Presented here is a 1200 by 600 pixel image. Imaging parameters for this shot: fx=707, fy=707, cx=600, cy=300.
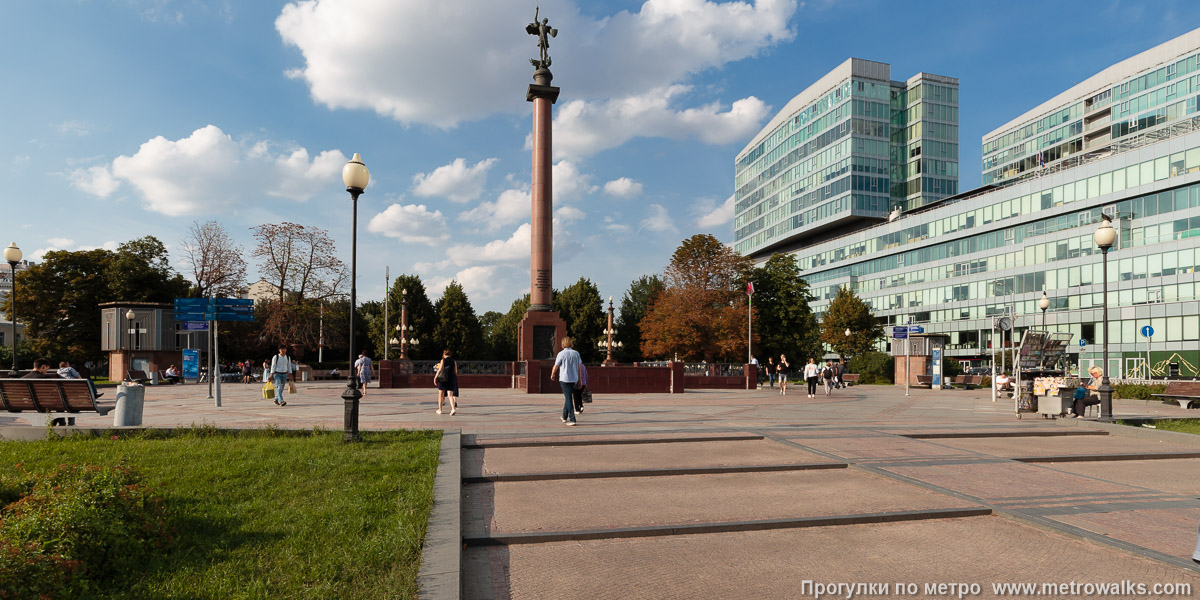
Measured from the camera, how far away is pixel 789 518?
6.35 m

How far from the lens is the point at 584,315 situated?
245ft

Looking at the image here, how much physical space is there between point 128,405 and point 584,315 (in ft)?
207

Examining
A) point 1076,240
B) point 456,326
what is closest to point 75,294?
point 456,326

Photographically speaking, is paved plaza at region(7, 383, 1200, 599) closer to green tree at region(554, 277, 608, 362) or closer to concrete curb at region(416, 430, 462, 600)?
concrete curb at region(416, 430, 462, 600)

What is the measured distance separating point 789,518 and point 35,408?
13.0 metres

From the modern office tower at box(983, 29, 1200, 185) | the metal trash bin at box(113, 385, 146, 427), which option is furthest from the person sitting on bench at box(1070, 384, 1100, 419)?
the modern office tower at box(983, 29, 1200, 185)

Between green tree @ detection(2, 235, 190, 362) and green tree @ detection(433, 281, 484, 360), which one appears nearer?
green tree @ detection(2, 235, 190, 362)

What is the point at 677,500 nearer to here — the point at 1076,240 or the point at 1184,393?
the point at 1184,393

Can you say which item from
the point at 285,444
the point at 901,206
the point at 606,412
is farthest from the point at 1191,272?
the point at 285,444

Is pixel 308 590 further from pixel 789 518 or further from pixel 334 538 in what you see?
pixel 789 518

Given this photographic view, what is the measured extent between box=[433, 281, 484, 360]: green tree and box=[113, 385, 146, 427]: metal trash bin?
193 ft

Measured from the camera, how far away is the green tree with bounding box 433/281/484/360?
7138 centimetres

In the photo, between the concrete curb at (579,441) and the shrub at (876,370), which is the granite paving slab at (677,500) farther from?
the shrub at (876,370)

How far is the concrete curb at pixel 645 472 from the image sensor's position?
27.1 ft
